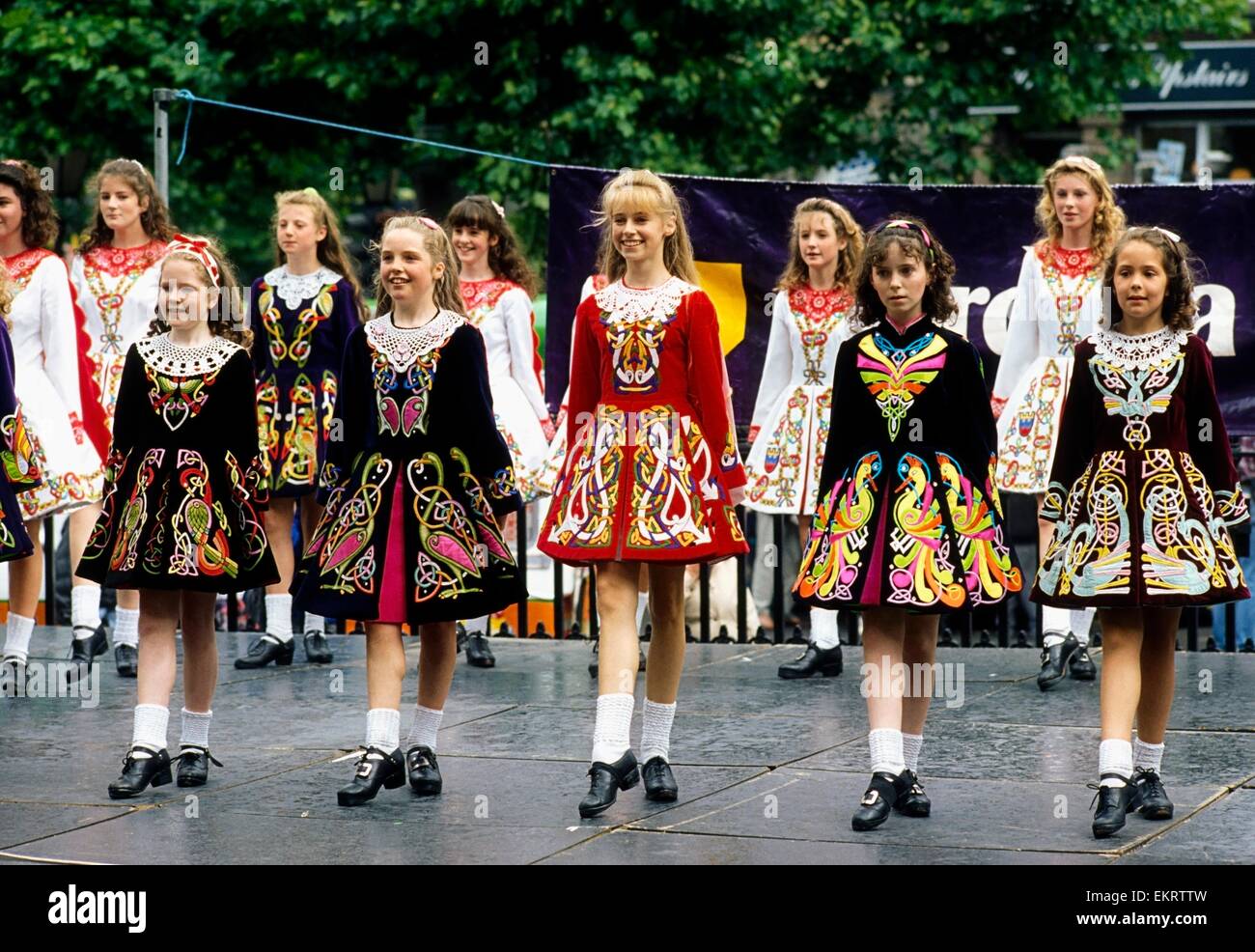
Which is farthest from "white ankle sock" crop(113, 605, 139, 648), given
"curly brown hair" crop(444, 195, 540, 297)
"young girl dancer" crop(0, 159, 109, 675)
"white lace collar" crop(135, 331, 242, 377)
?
"white lace collar" crop(135, 331, 242, 377)

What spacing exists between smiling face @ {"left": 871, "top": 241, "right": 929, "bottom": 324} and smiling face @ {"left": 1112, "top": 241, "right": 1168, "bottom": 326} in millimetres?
596

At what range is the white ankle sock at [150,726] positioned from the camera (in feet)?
21.6

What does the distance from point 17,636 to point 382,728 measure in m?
3.11

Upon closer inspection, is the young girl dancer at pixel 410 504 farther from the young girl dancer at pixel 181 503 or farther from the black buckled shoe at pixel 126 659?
the black buckled shoe at pixel 126 659

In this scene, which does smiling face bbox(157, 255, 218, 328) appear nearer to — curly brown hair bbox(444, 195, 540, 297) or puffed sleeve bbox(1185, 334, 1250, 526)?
curly brown hair bbox(444, 195, 540, 297)

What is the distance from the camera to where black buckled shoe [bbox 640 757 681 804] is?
6352 mm

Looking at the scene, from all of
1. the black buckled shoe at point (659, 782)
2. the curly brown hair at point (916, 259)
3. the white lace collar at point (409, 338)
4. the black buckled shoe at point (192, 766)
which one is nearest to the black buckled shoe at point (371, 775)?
the black buckled shoe at point (192, 766)

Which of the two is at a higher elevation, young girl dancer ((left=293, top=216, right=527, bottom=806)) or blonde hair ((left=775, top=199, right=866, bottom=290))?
blonde hair ((left=775, top=199, right=866, bottom=290))

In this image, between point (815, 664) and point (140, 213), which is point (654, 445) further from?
point (140, 213)

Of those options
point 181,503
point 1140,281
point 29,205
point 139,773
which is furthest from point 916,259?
point 29,205

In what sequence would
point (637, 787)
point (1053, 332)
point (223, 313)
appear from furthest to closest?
point (1053, 332), point (223, 313), point (637, 787)

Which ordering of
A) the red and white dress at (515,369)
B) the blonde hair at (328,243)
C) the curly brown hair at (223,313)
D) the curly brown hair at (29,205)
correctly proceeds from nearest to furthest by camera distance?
the curly brown hair at (223,313), the curly brown hair at (29,205), the blonde hair at (328,243), the red and white dress at (515,369)

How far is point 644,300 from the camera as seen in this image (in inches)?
254

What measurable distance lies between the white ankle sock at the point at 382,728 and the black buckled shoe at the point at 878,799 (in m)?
1.45
